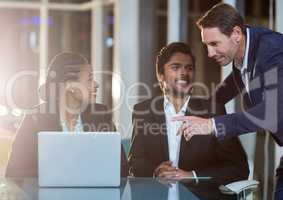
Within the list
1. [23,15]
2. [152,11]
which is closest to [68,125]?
[152,11]

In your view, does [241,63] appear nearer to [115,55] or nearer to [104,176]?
[104,176]

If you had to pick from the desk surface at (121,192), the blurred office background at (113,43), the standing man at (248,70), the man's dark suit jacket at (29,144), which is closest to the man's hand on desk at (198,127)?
the standing man at (248,70)

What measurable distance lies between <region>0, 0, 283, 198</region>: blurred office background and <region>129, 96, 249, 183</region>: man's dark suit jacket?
10.4 inches

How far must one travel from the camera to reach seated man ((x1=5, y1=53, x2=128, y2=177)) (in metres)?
2.67

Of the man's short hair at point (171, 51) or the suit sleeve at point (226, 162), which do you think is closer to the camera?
the suit sleeve at point (226, 162)

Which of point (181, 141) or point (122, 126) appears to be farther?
point (122, 126)

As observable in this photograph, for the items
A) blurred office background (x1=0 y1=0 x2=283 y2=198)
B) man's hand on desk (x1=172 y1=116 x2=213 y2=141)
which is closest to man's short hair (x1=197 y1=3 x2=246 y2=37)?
man's hand on desk (x1=172 y1=116 x2=213 y2=141)

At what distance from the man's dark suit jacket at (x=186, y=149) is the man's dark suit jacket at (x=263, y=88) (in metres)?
0.44

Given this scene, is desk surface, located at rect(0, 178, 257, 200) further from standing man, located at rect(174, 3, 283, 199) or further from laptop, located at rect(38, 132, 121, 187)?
standing man, located at rect(174, 3, 283, 199)

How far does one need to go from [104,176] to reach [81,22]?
12.0 ft

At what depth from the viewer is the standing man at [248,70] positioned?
7.05 feet

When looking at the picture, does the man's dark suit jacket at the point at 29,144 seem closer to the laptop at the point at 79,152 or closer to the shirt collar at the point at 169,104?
the shirt collar at the point at 169,104

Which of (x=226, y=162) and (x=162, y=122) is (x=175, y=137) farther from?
(x=226, y=162)

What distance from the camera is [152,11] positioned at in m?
4.84
